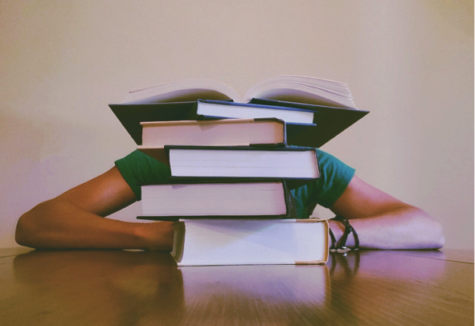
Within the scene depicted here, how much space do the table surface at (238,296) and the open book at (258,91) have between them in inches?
9.4

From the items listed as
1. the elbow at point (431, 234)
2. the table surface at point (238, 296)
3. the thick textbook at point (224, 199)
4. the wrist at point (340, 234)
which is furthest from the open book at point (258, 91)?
the elbow at point (431, 234)

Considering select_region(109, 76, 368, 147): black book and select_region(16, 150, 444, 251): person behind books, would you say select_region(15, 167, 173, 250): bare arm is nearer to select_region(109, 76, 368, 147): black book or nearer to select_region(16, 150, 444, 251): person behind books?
select_region(16, 150, 444, 251): person behind books

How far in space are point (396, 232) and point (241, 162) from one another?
536 millimetres

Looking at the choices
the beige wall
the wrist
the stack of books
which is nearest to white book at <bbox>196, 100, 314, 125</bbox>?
the stack of books

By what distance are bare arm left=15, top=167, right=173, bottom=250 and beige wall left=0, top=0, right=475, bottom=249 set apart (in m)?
0.38

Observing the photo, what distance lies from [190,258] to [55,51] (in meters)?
1.32

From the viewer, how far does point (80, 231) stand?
76cm

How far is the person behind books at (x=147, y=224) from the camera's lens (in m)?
0.73

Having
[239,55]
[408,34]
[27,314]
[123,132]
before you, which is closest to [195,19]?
[239,55]

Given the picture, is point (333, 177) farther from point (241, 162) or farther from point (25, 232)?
point (25, 232)

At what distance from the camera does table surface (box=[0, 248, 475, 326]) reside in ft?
0.61

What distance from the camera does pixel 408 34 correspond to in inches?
57.5

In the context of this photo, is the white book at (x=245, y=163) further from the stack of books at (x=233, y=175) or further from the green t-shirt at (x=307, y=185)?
the green t-shirt at (x=307, y=185)

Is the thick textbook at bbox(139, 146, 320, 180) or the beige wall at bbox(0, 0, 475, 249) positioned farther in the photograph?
the beige wall at bbox(0, 0, 475, 249)
